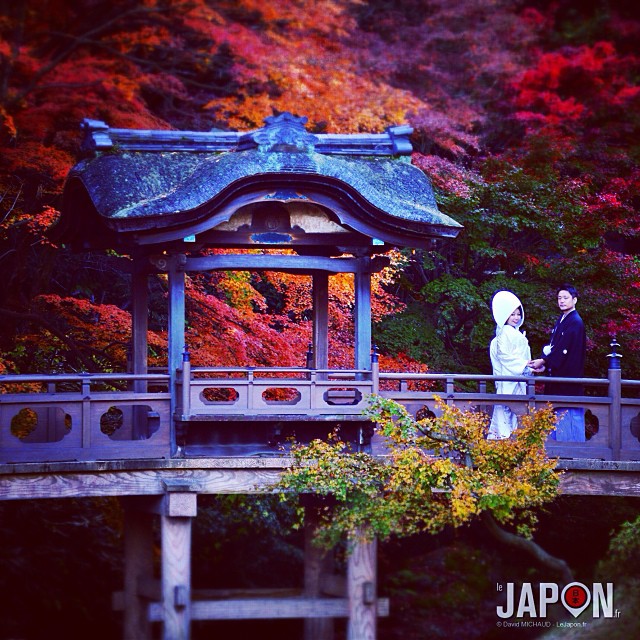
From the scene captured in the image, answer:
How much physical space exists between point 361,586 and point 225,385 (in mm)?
2346

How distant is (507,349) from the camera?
11438 mm

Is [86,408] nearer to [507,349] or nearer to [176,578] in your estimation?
[176,578]

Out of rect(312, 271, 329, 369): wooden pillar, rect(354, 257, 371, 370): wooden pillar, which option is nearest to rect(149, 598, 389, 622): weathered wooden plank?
rect(354, 257, 371, 370): wooden pillar

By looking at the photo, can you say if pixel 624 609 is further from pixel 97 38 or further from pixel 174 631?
pixel 97 38

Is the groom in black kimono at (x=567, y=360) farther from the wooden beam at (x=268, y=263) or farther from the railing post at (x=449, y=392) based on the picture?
the wooden beam at (x=268, y=263)

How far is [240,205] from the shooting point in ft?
34.6

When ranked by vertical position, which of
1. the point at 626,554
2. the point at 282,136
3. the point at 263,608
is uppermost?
the point at 282,136

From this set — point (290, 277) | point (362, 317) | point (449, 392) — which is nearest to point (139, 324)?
point (362, 317)

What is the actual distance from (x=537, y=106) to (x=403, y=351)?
21.1 feet

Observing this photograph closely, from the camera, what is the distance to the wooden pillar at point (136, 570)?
40.0 ft

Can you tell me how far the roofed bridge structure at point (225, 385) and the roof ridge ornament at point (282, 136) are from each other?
0.6 inches

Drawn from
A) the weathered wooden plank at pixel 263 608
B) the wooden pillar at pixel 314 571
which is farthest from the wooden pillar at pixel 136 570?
the wooden pillar at pixel 314 571

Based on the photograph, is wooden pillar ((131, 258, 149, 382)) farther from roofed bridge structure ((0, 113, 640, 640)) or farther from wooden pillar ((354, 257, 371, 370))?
wooden pillar ((354, 257, 371, 370))

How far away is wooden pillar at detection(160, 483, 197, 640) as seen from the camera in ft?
34.1
